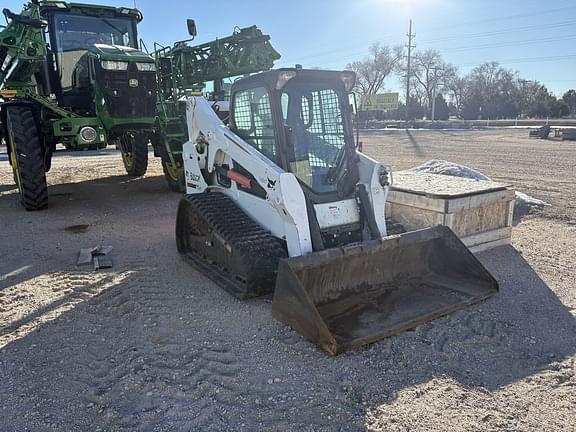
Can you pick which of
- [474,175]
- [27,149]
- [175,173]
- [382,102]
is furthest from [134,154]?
[382,102]

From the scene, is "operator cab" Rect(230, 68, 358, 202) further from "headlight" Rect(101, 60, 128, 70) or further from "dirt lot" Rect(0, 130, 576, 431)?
"headlight" Rect(101, 60, 128, 70)

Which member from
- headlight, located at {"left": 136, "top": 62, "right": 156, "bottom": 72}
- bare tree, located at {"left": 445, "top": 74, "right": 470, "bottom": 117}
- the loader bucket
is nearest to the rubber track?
the loader bucket

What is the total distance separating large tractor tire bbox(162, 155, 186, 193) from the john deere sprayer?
2.43ft

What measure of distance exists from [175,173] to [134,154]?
2809mm

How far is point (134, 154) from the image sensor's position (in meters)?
11.6

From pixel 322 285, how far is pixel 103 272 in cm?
260

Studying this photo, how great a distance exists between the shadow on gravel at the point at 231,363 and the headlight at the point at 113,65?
488cm

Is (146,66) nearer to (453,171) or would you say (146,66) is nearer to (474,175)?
(453,171)

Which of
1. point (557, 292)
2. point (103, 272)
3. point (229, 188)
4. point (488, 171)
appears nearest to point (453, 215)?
point (557, 292)

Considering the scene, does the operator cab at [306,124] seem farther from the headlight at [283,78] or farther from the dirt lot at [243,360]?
the dirt lot at [243,360]

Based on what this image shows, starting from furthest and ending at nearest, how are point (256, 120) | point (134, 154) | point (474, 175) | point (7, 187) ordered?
1. point (134, 154)
2. point (7, 187)
3. point (474, 175)
4. point (256, 120)

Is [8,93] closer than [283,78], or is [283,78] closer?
[283,78]

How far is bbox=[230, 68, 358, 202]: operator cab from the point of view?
438 centimetres

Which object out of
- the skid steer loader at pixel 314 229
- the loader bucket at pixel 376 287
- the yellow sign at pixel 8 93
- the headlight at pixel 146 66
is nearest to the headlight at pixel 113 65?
the headlight at pixel 146 66
